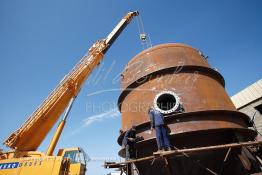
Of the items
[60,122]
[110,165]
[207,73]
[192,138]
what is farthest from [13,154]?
[207,73]

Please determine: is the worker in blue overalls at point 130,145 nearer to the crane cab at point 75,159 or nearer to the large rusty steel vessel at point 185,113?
the large rusty steel vessel at point 185,113

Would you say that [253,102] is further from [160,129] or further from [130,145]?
[130,145]

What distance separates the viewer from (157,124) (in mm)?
5156

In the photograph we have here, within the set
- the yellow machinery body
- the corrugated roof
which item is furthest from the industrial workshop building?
the yellow machinery body

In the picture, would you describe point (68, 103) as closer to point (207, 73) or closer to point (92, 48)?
point (92, 48)

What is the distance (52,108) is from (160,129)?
18.0 feet

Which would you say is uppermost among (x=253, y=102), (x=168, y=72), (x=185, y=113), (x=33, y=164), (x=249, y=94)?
(x=249, y=94)

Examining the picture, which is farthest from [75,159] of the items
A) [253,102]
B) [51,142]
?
[253,102]

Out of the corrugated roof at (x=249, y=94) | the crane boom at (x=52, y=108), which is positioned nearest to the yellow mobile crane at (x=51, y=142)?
the crane boom at (x=52, y=108)

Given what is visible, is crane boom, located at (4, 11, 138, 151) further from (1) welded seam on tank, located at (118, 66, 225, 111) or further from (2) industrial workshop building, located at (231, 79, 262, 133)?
(2) industrial workshop building, located at (231, 79, 262, 133)

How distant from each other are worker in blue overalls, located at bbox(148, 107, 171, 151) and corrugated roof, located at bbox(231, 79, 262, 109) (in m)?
10.6

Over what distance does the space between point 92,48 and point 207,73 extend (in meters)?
6.84

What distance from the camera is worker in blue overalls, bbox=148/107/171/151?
492cm

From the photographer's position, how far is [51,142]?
7.88 m
